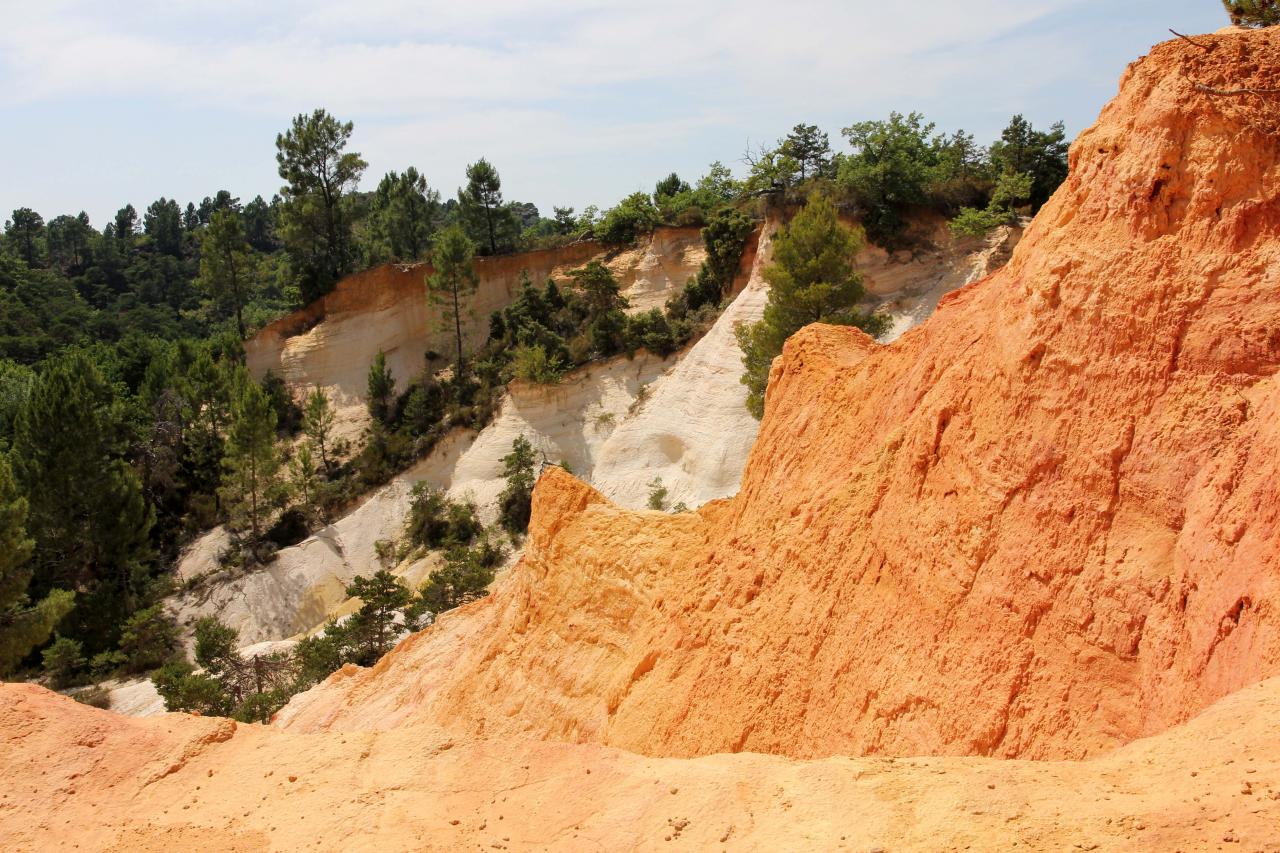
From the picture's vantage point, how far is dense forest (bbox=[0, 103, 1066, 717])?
32.8 metres

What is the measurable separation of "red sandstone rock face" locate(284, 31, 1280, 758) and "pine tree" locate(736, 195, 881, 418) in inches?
649

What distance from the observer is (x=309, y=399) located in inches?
1987

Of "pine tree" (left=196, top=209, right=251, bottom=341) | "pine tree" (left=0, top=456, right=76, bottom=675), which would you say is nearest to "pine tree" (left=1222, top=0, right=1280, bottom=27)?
"pine tree" (left=0, top=456, right=76, bottom=675)

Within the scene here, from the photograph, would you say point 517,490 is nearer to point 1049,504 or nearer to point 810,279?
point 810,279

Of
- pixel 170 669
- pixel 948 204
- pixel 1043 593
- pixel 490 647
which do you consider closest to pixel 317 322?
pixel 170 669

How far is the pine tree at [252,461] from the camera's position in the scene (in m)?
41.1

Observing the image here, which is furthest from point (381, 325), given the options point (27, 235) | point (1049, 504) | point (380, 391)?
point (27, 235)

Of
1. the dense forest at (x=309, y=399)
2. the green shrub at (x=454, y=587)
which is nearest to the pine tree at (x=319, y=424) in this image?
the dense forest at (x=309, y=399)

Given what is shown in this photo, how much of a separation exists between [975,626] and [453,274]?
137ft

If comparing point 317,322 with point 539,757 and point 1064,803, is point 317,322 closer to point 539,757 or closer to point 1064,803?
point 539,757

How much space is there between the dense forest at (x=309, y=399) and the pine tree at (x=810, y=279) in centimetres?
14

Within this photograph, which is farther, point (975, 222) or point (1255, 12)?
point (975, 222)

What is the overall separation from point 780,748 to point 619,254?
40.8 metres

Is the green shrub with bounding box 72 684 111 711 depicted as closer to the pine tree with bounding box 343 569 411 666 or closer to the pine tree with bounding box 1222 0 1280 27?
the pine tree with bounding box 343 569 411 666
